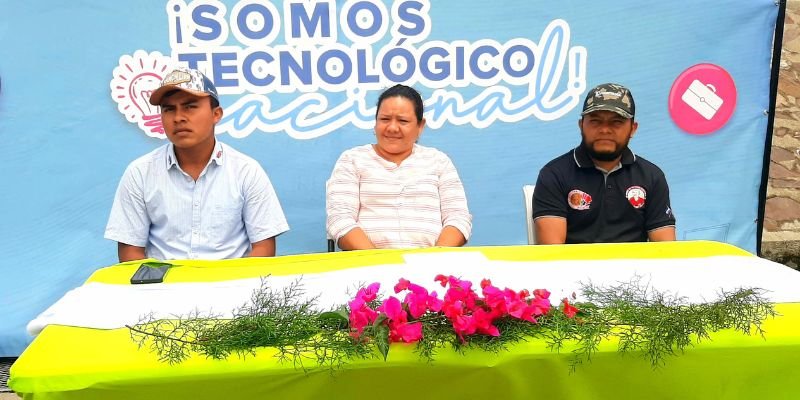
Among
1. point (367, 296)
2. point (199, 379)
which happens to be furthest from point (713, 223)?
point (199, 379)

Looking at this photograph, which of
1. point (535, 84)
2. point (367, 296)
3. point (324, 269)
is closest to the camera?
point (367, 296)

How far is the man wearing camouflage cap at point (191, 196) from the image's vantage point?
2477 millimetres

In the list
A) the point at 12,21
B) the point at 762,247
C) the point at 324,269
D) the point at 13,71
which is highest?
the point at 12,21

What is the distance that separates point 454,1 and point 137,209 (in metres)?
1.84

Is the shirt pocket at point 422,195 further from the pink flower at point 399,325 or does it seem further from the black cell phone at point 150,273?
the pink flower at point 399,325

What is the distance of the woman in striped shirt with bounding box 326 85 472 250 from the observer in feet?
8.86

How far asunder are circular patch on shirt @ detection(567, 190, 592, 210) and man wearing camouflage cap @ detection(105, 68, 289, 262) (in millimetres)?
1131

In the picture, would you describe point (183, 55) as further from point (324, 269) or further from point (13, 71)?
point (324, 269)

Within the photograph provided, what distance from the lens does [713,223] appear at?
11.7 ft

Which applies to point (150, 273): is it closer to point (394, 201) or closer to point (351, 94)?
point (394, 201)

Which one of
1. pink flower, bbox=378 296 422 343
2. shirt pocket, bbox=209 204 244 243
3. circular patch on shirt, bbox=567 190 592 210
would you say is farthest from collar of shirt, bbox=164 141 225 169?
pink flower, bbox=378 296 422 343

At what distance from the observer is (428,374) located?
128 cm

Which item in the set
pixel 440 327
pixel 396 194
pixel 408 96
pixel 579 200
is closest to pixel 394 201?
pixel 396 194

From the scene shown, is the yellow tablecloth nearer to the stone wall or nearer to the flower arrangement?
the flower arrangement
